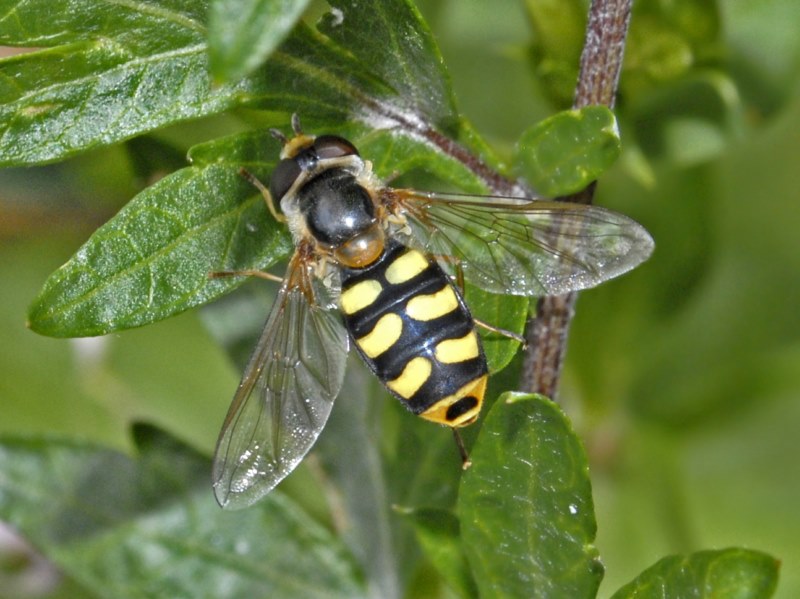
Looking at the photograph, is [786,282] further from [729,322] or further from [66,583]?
[66,583]

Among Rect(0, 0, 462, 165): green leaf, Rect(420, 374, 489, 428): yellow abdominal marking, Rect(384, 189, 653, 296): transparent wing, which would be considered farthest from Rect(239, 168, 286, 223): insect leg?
Rect(420, 374, 489, 428): yellow abdominal marking

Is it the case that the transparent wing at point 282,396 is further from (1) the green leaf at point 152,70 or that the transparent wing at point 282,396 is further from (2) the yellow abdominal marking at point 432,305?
(1) the green leaf at point 152,70

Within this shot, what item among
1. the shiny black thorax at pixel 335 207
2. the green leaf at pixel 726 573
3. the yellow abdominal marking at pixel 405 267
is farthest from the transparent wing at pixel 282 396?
the green leaf at pixel 726 573

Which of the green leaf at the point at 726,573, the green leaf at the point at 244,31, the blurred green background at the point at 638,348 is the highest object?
the green leaf at the point at 244,31

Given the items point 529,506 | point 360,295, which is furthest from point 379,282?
point 529,506

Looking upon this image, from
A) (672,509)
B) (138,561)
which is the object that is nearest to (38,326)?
(138,561)

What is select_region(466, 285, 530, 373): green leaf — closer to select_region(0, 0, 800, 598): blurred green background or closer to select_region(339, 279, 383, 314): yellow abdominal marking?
select_region(339, 279, 383, 314): yellow abdominal marking

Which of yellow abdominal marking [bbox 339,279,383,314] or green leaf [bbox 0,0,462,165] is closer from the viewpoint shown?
green leaf [bbox 0,0,462,165]
